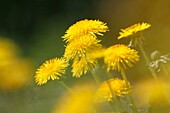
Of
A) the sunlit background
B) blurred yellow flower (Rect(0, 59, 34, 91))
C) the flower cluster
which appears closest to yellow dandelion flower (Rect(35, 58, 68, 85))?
the flower cluster

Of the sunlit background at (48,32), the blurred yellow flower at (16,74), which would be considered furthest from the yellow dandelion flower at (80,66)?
the sunlit background at (48,32)

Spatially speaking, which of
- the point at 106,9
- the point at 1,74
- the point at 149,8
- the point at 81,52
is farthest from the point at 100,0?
the point at 81,52

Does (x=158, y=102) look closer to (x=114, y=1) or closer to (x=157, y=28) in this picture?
(x=157, y=28)

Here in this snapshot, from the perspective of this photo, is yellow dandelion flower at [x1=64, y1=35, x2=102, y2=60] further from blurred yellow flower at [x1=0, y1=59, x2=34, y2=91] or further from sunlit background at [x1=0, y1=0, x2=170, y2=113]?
sunlit background at [x1=0, y1=0, x2=170, y2=113]

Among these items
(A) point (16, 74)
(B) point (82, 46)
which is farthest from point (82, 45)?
(A) point (16, 74)

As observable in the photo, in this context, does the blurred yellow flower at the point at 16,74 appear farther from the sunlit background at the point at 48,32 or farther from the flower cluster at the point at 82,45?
the flower cluster at the point at 82,45

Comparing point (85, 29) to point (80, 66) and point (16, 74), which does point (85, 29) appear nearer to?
point (80, 66)
